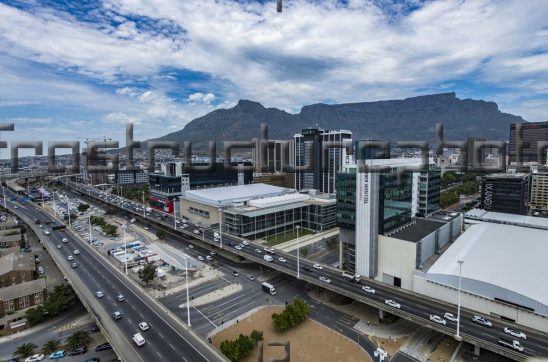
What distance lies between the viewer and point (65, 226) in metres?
72.4

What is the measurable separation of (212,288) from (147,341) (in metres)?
14.6

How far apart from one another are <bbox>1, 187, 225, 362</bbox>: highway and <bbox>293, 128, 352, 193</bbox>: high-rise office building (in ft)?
225

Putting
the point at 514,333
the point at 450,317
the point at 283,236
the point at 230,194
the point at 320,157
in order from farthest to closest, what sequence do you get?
the point at 320,157, the point at 230,194, the point at 283,236, the point at 450,317, the point at 514,333

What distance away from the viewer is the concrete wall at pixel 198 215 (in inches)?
2687

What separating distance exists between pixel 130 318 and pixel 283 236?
121 ft

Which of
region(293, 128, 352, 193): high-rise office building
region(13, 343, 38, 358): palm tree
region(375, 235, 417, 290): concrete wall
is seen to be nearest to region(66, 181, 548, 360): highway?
region(375, 235, 417, 290): concrete wall

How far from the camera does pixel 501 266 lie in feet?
112

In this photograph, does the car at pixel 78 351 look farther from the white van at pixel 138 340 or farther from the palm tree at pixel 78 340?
the white van at pixel 138 340

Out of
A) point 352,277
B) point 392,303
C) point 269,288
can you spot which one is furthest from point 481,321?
point 269,288

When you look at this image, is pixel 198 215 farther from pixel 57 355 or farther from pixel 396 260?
pixel 396 260

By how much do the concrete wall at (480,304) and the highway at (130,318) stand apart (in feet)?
79.0

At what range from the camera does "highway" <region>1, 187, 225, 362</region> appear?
85.8 feet

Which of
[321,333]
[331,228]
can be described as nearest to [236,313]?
[321,333]

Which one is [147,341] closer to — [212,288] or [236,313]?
[236,313]
